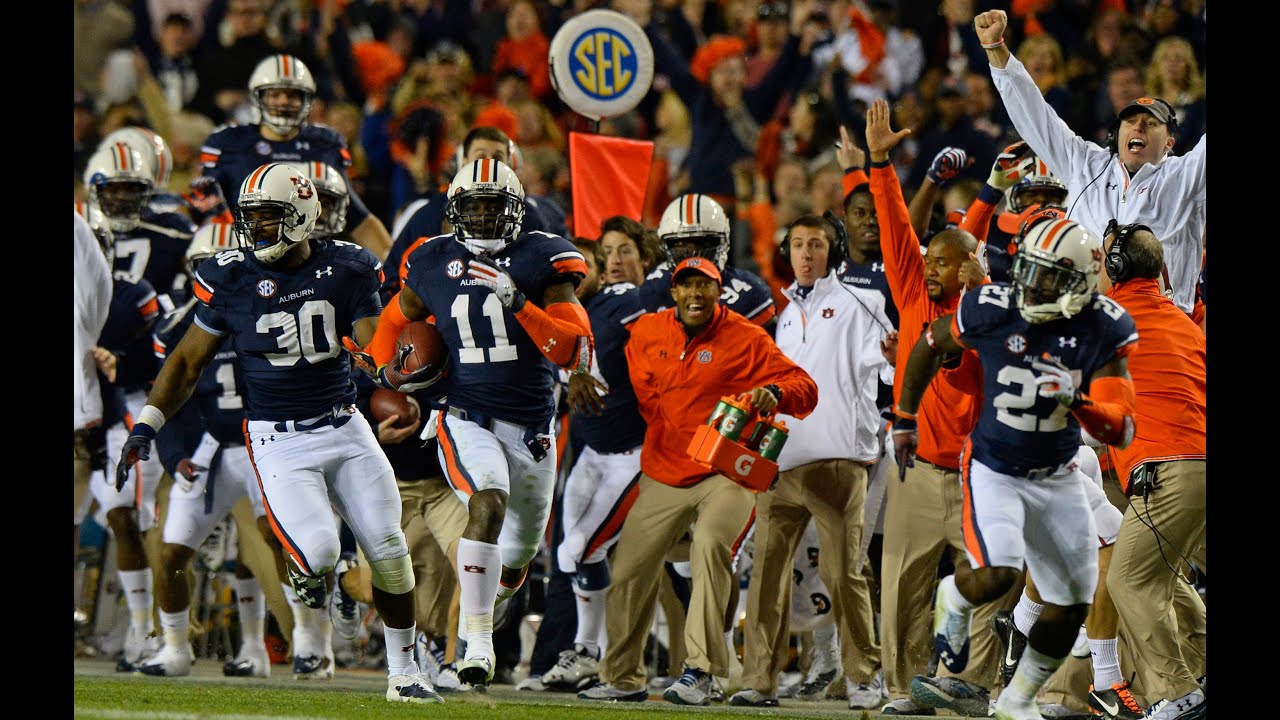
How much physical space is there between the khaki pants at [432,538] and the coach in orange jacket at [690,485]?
0.93 metres

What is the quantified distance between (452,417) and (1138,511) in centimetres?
286

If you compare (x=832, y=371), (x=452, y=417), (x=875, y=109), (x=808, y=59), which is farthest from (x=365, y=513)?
(x=808, y=59)

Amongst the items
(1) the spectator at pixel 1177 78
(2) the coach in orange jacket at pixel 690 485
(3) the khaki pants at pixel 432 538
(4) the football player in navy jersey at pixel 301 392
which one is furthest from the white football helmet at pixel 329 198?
(1) the spectator at pixel 1177 78

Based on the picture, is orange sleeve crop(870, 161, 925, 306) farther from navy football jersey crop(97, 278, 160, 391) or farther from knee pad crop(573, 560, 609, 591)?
navy football jersey crop(97, 278, 160, 391)

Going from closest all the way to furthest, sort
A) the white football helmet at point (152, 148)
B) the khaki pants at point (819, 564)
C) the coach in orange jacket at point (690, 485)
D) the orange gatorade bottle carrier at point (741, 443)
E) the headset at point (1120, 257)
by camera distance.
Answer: the headset at point (1120, 257), the orange gatorade bottle carrier at point (741, 443), the coach in orange jacket at point (690, 485), the khaki pants at point (819, 564), the white football helmet at point (152, 148)

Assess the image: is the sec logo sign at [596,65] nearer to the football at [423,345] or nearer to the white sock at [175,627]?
the football at [423,345]

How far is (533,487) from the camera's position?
7.31 m

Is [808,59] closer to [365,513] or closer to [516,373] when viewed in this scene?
[516,373]

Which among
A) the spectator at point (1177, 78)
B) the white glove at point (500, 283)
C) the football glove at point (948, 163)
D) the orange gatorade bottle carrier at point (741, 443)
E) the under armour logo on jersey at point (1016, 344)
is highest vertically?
the spectator at point (1177, 78)

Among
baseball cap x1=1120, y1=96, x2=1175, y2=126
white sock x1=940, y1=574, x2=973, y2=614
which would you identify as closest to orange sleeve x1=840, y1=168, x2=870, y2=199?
baseball cap x1=1120, y1=96, x2=1175, y2=126

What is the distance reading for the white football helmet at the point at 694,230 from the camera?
324 inches

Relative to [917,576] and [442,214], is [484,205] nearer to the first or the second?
[442,214]

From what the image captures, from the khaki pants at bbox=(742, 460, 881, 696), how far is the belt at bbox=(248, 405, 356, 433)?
2.00m

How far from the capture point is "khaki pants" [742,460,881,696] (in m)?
7.66
